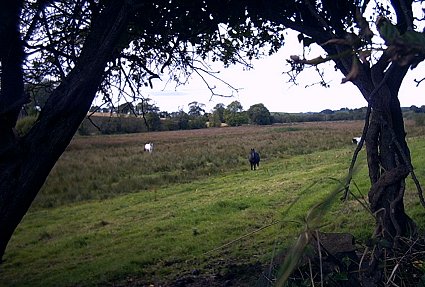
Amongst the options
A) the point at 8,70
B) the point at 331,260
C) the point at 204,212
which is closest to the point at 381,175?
the point at 331,260

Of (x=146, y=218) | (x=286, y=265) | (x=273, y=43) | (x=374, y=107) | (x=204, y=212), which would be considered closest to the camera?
(x=286, y=265)

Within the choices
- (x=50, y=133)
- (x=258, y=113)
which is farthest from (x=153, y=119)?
(x=258, y=113)

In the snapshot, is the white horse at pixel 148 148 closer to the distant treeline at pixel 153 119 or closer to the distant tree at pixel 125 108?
the distant treeline at pixel 153 119

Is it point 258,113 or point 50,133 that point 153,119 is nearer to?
point 50,133

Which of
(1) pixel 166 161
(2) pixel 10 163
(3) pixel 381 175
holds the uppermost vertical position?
(2) pixel 10 163

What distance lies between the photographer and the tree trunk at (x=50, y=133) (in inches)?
143

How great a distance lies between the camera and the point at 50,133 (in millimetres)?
3799

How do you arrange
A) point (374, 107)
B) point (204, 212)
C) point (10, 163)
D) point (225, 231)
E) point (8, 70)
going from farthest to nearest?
1. point (204, 212)
2. point (225, 231)
3. point (374, 107)
4. point (8, 70)
5. point (10, 163)

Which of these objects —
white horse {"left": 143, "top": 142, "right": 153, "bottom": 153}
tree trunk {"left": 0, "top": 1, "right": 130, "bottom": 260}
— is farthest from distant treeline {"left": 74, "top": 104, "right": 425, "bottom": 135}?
white horse {"left": 143, "top": 142, "right": 153, "bottom": 153}

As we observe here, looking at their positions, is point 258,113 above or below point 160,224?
above

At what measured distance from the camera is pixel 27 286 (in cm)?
711

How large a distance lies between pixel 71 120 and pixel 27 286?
14.1 feet

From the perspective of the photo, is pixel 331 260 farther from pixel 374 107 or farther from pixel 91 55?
pixel 91 55

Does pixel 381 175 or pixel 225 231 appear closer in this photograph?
pixel 381 175
